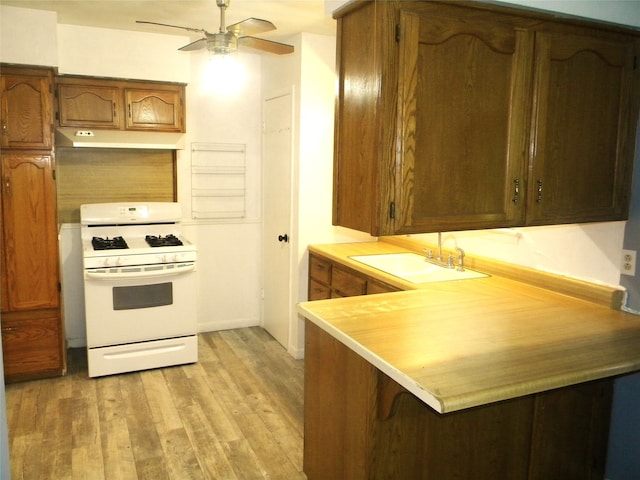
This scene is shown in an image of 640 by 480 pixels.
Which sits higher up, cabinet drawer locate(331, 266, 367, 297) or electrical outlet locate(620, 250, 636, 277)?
electrical outlet locate(620, 250, 636, 277)

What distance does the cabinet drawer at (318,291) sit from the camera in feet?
12.3

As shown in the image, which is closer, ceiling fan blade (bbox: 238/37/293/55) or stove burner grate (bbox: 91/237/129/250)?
ceiling fan blade (bbox: 238/37/293/55)

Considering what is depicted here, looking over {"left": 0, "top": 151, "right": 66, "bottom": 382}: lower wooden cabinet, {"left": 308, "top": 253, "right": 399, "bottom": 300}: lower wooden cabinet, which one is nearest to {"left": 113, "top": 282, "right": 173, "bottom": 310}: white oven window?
{"left": 0, "top": 151, "right": 66, "bottom": 382}: lower wooden cabinet

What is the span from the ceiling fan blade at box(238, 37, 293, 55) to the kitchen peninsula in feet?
4.92

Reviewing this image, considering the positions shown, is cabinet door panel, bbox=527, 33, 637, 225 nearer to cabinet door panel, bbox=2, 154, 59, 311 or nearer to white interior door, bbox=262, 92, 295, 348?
white interior door, bbox=262, 92, 295, 348

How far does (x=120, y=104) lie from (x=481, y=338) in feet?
10.4

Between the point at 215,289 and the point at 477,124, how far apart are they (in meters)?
3.35

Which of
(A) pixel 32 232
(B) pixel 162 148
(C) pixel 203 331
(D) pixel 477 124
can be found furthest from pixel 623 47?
(C) pixel 203 331

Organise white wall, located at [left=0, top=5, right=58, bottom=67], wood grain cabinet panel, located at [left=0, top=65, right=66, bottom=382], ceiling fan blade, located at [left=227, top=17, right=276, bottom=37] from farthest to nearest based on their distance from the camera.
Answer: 1. wood grain cabinet panel, located at [left=0, top=65, right=66, bottom=382]
2. white wall, located at [left=0, top=5, right=58, bottom=67]
3. ceiling fan blade, located at [left=227, top=17, right=276, bottom=37]

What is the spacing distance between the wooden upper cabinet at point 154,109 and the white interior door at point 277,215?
764 millimetres

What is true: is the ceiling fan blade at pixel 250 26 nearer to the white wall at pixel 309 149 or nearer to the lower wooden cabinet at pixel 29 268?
the white wall at pixel 309 149

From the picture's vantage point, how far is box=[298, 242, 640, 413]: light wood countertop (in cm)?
157

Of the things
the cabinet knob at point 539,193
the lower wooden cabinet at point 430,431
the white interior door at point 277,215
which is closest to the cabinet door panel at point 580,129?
the cabinet knob at point 539,193

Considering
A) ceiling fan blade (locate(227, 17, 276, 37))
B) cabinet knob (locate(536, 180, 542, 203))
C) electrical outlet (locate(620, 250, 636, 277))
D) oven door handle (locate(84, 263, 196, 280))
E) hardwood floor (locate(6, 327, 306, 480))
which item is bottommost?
hardwood floor (locate(6, 327, 306, 480))
